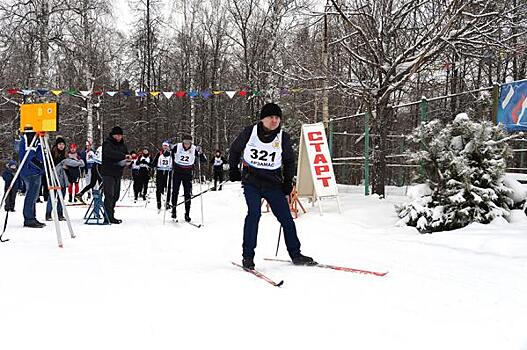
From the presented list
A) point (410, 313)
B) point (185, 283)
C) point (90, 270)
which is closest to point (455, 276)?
point (410, 313)

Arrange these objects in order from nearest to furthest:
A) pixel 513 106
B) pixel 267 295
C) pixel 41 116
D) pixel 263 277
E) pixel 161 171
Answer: pixel 267 295, pixel 263 277, pixel 41 116, pixel 513 106, pixel 161 171

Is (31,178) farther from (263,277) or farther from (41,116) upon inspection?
(263,277)

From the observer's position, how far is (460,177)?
7180 mm

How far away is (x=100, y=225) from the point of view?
30.3ft

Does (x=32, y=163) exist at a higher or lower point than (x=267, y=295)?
higher

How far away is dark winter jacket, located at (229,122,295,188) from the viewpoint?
5.27 m

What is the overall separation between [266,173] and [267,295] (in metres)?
1.65

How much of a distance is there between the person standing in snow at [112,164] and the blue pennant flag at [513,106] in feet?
22.4

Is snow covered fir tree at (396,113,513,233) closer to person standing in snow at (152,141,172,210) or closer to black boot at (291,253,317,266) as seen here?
black boot at (291,253,317,266)

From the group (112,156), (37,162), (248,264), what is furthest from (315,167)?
(248,264)

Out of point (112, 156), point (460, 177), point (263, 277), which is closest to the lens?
point (263, 277)

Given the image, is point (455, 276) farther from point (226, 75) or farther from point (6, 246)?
point (226, 75)

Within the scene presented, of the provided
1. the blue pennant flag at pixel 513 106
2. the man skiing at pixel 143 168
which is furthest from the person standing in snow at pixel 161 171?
the blue pennant flag at pixel 513 106

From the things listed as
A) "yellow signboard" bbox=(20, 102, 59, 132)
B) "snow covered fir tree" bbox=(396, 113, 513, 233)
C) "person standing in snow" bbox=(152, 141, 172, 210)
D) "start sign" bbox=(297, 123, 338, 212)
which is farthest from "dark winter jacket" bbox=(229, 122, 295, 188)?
"person standing in snow" bbox=(152, 141, 172, 210)
